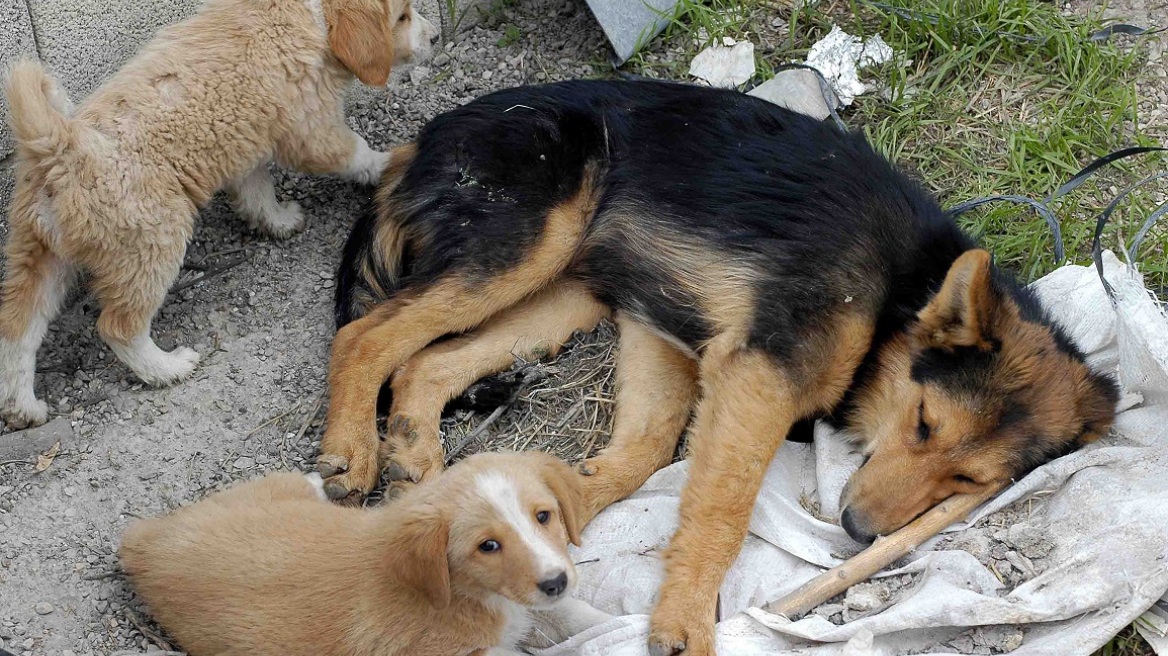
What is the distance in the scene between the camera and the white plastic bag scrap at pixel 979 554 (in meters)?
3.81

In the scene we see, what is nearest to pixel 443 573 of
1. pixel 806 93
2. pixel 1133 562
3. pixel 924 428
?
pixel 924 428

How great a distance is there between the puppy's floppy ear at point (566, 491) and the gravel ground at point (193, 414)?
0.96 meters

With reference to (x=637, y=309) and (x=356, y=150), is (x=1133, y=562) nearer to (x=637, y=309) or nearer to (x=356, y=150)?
(x=637, y=309)

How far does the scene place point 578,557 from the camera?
4402mm

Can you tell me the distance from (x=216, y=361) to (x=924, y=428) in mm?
3122

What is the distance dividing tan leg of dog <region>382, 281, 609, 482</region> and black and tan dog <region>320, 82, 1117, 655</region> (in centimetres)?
1

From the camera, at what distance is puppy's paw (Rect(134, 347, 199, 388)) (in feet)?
15.7

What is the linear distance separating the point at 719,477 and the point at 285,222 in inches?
103

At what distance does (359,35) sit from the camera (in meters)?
4.80

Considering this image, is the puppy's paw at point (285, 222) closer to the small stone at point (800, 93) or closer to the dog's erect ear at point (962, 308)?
the small stone at point (800, 93)

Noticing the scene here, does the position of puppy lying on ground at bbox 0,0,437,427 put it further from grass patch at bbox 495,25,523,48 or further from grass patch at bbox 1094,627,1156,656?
grass patch at bbox 1094,627,1156,656

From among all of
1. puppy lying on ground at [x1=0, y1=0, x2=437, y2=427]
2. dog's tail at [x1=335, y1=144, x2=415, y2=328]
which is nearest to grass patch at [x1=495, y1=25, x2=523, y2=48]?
puppy lying on ground at [x1=0, y1=0, x2=437, y2=427]

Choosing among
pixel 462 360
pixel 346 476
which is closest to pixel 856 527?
pixel 462 360

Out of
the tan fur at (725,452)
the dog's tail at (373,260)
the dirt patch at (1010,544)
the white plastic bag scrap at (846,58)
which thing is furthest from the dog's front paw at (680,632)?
the white plastic bag scrap at (846,58)
